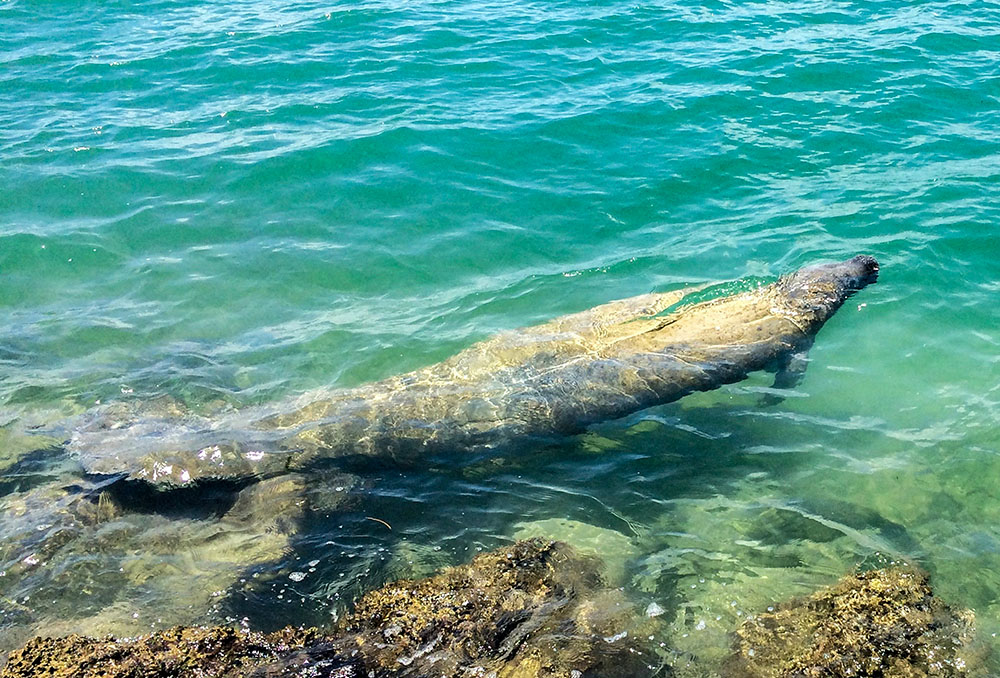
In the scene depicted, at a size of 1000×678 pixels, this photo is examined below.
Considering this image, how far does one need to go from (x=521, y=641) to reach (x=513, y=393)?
303 centimetres

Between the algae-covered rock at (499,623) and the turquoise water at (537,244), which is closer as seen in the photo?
the algae-covered rock at (499,623)

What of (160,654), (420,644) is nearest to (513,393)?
(420,644)

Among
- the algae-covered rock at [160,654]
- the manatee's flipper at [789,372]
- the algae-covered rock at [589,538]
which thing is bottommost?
the algae-covered rock at [589,538]

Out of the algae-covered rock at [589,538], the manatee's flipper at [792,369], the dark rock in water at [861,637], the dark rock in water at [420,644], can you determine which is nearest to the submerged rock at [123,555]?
the dark rock in water at [420,644]

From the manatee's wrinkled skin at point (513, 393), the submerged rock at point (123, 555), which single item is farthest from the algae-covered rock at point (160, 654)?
the manatee's wrinkled skin at point (513, 393)

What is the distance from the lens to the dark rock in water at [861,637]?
5125mm

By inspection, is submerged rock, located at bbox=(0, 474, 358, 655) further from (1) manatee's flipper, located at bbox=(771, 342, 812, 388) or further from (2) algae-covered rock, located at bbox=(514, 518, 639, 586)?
(1) manatee's flipper, located at bbox=(771, 342, 812, 388)

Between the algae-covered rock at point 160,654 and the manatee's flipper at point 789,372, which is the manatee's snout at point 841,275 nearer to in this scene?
the manatee's flipper at point 789,372

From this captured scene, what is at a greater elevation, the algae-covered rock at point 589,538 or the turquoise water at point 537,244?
the turquoise water at point 537,244

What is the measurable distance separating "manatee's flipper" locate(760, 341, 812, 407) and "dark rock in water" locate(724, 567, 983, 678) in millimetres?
2592

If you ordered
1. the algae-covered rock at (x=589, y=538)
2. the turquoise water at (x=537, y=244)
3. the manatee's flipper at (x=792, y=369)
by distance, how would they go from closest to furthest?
the algae-covered rock at (x=589, y=538) → the turquoise water at (x=537, y=244) → the manatee's flipper at (x=792, y=369)

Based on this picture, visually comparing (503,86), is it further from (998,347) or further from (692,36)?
(998,347)

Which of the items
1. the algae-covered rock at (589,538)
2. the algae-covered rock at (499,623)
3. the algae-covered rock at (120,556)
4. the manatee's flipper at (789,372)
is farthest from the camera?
the manatee's flipper at (789,372)

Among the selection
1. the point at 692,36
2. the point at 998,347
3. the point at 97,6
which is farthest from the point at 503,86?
the point at 97,6
